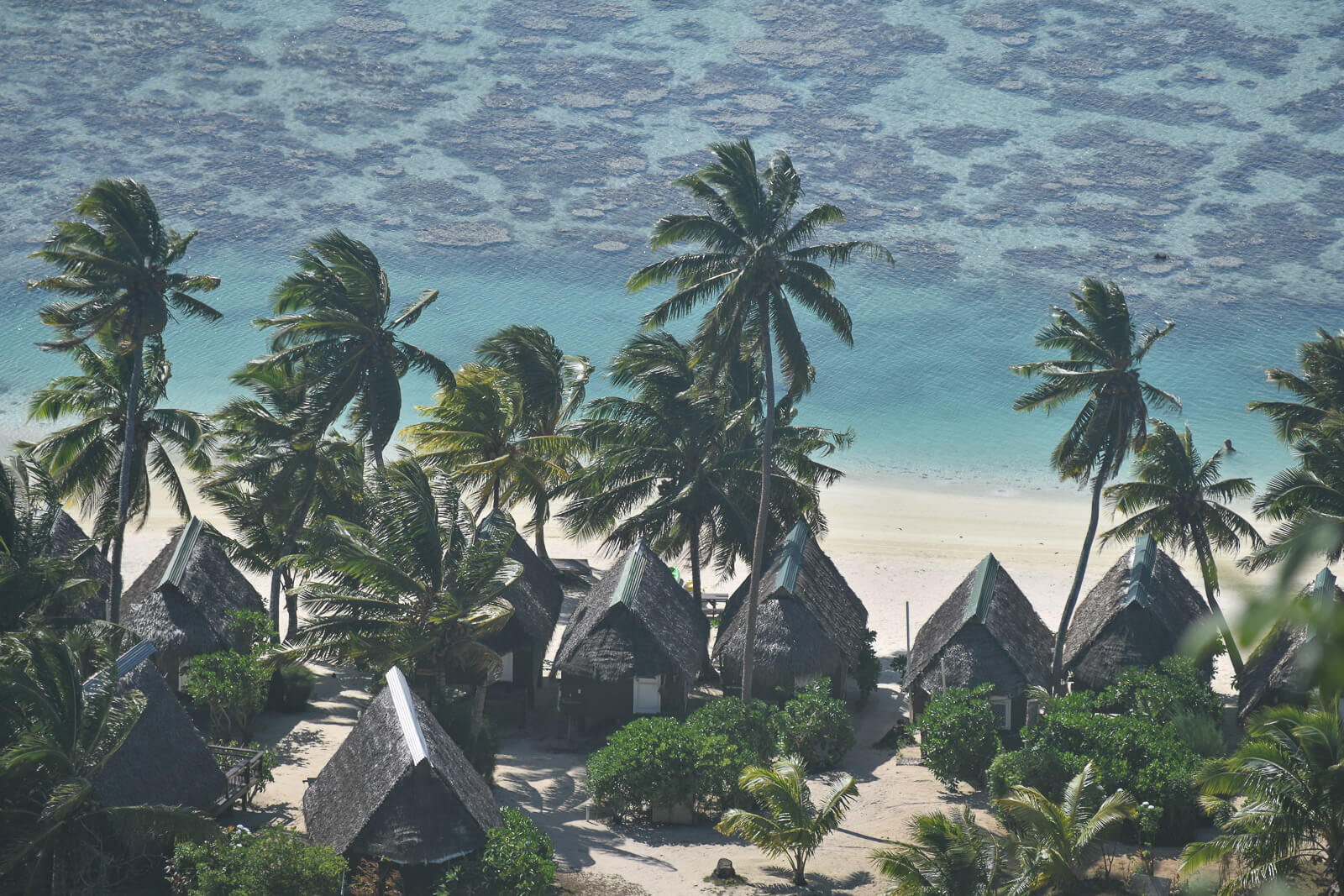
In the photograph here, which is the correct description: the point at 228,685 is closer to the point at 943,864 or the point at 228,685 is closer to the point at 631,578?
the point at 631,578

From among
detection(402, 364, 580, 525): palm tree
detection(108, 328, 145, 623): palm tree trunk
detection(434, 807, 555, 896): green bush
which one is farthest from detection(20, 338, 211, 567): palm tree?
detection(434, 807, 555, 896): green bush

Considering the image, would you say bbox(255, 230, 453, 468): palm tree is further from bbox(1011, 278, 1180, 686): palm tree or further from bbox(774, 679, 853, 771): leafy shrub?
bbox(1011, 278, 1180, 686): palm tree

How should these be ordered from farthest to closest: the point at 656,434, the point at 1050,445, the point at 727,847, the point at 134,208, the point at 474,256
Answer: the point at 474,256
the point at 1050,445
the point at 656,434
the point at 134,208
the point at 727,847

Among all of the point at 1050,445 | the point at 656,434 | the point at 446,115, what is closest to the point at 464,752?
the point at 656,434

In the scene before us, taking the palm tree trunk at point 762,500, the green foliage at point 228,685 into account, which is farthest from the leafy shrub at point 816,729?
the green foliage at point 228,685

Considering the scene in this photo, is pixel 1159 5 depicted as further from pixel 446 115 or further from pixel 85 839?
pixel 85 839
